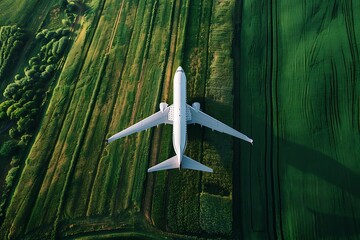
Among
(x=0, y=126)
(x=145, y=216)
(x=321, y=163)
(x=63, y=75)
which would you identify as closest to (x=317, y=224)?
(x=321, y=163)

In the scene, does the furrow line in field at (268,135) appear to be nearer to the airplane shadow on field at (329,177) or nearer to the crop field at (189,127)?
the crop field at (189,127)

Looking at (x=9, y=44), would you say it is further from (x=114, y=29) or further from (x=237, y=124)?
(x=237, y=124)

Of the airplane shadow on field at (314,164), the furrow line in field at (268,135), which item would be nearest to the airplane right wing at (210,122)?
the airplane shadow on field at (314,164)

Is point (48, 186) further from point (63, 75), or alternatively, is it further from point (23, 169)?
point (63, 75)

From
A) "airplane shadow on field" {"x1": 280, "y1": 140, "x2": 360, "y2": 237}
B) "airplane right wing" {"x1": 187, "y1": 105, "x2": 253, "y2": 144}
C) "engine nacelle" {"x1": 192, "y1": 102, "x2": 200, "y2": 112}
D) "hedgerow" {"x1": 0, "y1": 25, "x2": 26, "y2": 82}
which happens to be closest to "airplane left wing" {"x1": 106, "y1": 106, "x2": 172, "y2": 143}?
"airplane right wing" {"x1": 187, "y1": 105, "x2": 253, "y2": 144}

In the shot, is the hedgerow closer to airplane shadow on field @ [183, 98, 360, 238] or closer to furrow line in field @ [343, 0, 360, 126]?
airplane shadow on field @ [183, 98, 360, 238]

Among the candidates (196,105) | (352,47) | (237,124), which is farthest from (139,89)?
(352,47)
